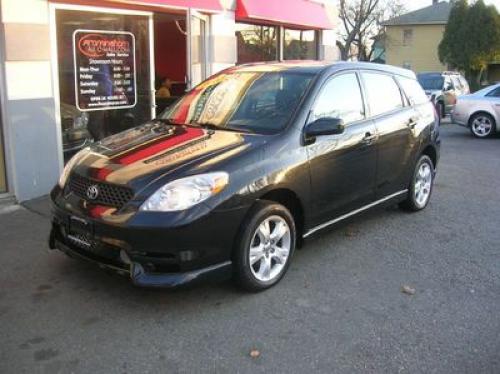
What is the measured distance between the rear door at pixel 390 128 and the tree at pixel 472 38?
115 feet

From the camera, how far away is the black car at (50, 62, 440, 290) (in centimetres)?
390

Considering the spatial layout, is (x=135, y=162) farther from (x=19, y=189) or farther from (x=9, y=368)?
(x=19, y=189)

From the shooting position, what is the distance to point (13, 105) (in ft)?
22.1

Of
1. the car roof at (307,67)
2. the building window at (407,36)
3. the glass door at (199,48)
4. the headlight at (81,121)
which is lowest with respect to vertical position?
the headlight at (81,121)

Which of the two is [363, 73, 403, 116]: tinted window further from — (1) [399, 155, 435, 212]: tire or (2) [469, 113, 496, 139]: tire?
(2) [469, 113, 496, 139]: tire

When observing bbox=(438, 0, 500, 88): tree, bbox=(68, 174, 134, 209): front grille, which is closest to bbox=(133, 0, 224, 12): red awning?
bbox=(68, 174, 134, 209): front grille

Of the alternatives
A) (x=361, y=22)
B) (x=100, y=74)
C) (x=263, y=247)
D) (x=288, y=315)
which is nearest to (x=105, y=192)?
(x=263, y=247)

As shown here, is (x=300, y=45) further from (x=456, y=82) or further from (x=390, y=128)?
(x=456, y=82)

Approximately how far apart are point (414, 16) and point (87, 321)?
171 ft

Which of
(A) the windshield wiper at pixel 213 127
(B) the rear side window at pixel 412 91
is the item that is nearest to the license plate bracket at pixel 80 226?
A: (A) the windshield wiper at pixel 213 127

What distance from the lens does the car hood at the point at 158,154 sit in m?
4.04

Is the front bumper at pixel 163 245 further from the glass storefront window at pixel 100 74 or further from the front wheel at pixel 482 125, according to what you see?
the front wheel at pixel 482 125

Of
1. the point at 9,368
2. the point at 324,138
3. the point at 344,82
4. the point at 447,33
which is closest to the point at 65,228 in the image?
the point at 9,368

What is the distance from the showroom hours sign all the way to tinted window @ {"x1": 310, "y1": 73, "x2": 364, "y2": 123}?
12.8 ft
